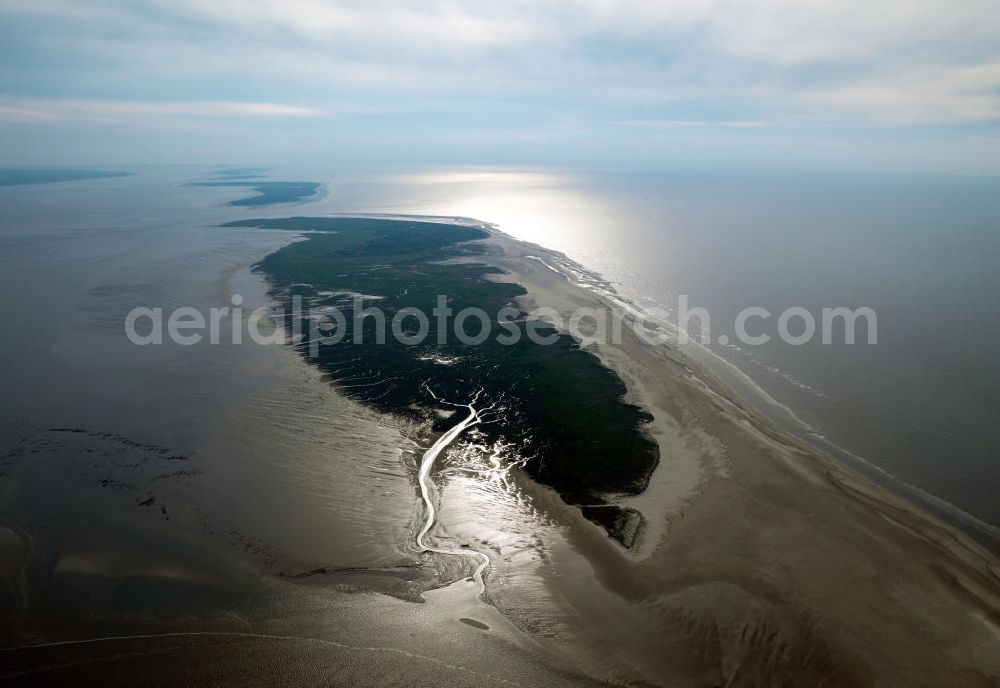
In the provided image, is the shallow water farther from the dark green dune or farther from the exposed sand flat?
the dark green dune

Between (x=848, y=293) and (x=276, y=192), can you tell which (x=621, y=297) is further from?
(x=276, y=192)

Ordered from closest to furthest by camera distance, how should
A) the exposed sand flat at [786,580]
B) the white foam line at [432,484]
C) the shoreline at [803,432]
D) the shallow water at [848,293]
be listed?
1. the exposed sand flat at [786,580]
2. the white foam line at [432,484]
3. the shoreline at [803,432]
4. the shallow water at [848,293]

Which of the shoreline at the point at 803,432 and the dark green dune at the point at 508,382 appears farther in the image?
the dark green dune at the point at 508,382

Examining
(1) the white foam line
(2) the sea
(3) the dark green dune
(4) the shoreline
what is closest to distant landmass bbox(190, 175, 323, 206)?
(2) the sea

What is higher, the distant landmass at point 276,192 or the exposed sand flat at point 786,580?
the distant landmass at point 276,192

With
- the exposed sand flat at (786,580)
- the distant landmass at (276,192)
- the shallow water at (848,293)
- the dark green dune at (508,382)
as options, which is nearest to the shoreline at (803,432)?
the shallow water at (848,293)

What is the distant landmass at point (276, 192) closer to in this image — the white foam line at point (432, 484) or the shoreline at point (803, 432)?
the shoreline at point (803, 432)
